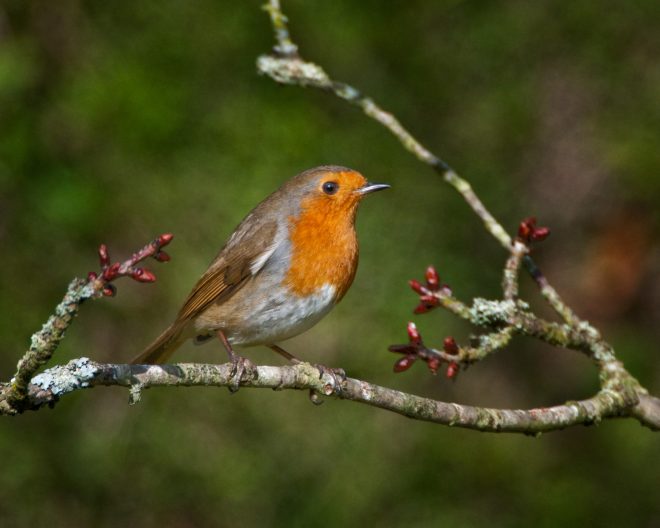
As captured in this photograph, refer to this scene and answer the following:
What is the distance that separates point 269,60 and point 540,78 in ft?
8.95

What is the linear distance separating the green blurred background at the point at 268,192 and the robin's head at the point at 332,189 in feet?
3.65

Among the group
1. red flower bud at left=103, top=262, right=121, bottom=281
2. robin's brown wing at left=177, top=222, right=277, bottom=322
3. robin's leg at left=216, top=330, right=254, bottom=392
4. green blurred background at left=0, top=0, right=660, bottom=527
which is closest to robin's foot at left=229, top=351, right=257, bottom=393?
robin's leg at left=216, top=330, right=254, bottom=392

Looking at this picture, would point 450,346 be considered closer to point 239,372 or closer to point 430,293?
point 430,293

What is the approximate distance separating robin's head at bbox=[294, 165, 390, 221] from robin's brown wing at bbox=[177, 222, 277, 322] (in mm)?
219

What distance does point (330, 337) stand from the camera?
6102 millimetres

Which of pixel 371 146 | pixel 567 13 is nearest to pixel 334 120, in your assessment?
pixel 371 146

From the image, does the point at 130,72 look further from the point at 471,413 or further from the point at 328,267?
the point at 471,413

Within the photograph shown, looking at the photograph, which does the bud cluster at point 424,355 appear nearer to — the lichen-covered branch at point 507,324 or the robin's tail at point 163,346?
the lichen-covered branch at point 507,324

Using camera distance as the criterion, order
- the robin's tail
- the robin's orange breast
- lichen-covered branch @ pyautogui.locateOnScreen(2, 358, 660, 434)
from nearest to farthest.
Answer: lichen-covered branch @ pyautogui.locateOnScreen(2, 358, 660, 434)
the robin's orange breast
the robin's tail

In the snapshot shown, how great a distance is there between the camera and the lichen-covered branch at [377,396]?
2.76m

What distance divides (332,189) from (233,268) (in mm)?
589

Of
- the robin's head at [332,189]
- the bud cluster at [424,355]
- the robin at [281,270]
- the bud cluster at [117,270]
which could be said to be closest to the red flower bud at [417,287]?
the bud cluster at [424,355]

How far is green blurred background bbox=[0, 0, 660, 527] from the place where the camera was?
5.47 m

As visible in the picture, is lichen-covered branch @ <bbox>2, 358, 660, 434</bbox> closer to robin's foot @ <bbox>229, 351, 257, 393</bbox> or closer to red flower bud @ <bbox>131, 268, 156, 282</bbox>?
robin's foot @ <bbox>229, 351, 257, 393</bbox>
